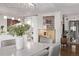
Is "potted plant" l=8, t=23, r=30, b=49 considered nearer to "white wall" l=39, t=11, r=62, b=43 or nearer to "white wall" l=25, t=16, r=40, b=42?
"white wall" l=25, t=16, r=40, b=42

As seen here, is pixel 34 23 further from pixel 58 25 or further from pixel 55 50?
pixel 55 50

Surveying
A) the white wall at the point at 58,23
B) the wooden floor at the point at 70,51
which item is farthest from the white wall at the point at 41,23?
the wooden floor at the point at 70,51

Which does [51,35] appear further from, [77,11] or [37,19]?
[77,11]

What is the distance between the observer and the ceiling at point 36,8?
1402 millimetres

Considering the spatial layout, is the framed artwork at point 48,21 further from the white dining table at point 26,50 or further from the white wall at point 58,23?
the white dining table at point 26,50

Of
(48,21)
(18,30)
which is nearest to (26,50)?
(18,30)

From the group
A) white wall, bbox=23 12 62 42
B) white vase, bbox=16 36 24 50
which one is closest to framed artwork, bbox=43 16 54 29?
white wall, bbox=23 12 62 42

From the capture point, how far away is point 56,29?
1429 millimetres

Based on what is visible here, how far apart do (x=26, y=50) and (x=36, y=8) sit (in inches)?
16.9

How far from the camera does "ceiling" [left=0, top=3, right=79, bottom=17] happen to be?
140 centimetres

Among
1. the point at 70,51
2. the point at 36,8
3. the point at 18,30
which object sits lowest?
the point at 70,51

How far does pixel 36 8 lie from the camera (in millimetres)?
1437

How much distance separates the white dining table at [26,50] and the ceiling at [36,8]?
318 millimetres

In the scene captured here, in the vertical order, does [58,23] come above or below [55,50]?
above
